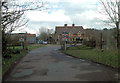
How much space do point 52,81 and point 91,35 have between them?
20.5 metres

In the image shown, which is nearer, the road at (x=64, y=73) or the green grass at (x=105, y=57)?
the road at (x=64, y=73)

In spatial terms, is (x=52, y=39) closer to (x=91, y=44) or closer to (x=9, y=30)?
(x=91, y=44)

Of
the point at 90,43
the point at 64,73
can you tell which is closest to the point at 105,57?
the point at 64,73

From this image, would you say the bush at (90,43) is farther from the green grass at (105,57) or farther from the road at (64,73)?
the road at (64,73)

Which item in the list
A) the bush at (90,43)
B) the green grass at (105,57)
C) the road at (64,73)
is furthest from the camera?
the bush at (90,43)

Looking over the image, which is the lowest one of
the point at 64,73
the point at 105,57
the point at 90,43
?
the point at 64,73

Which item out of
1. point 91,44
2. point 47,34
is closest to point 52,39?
point 47,34

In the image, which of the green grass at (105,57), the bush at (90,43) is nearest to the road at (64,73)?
the green grass at (105,57)

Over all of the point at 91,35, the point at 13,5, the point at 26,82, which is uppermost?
the point at 13,5

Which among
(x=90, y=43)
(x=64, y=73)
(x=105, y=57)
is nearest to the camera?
(x=64, y=73)

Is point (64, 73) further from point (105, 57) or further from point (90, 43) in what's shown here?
point (90, 43)

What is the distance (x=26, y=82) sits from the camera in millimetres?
5727

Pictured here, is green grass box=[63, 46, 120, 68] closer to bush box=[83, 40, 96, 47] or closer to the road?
the road

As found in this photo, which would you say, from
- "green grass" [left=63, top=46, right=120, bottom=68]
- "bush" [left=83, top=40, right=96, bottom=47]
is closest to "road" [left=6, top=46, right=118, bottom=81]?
"green grass" [left=63, top=46, right=120, bottom=68]
